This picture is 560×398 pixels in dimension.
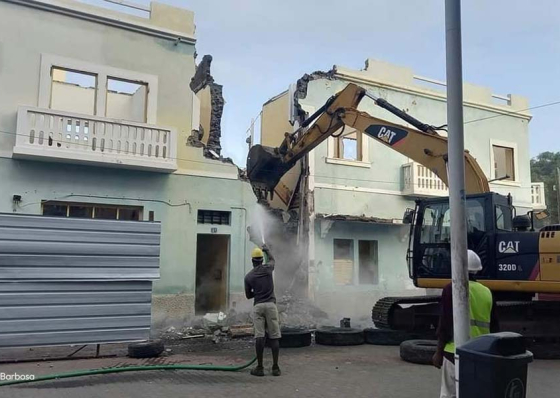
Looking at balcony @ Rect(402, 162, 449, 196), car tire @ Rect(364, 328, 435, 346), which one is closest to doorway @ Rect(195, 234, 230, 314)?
car tire @ Rect(364, 328, 435, 346)

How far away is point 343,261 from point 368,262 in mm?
1060

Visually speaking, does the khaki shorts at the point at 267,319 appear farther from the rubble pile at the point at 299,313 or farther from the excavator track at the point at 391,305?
the rubble pile at the point at 299,313

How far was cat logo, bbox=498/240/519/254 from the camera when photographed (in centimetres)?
971

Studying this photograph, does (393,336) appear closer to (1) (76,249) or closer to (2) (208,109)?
(1) (76,249)

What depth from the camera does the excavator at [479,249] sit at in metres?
9.64

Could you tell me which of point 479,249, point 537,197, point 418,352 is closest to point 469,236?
point 479,249

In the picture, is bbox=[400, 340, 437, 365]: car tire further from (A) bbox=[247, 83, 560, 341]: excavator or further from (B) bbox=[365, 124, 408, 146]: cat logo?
(B) bbox=[365, 124, 408, 146]: cat logo

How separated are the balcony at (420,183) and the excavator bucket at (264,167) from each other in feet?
17.3

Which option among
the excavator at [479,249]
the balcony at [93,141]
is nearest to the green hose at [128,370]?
the excavator at [479,249]

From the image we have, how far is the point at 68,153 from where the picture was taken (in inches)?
469

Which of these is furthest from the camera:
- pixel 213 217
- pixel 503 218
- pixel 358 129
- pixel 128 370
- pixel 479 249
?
pixel 213 217

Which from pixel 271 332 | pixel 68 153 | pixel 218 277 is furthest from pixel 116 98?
pixel 271 332

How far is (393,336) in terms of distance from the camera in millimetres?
11367

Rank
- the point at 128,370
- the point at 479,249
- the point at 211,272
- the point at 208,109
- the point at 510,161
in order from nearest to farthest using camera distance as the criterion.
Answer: the point at 128,370
the point at 479,249
the point at 211,272
the point at 208,109
the point at 510,161
